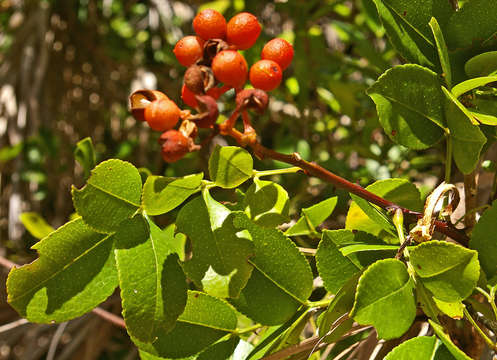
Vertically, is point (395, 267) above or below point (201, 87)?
below

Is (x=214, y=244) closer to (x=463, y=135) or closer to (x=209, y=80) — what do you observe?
(x=209, y=80)

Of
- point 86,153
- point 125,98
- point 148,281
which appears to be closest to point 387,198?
point 148,281

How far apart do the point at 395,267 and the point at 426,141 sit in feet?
0.64

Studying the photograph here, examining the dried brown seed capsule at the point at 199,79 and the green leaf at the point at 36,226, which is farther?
the green leaf at the point at 36,226

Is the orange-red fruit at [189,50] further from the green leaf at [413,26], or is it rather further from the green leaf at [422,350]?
the green leaf at [422,350]

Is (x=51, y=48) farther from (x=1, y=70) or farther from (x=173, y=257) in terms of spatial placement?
(x=173, y=257)

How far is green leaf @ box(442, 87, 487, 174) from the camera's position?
606 mm

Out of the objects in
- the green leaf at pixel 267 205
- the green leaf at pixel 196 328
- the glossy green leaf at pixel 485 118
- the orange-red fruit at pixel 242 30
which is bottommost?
the green leaf at pixel 196 328

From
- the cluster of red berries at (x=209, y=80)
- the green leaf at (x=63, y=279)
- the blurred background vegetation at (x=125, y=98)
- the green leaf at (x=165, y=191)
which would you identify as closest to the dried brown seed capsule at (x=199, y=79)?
the cluster of red berries at (x=209, y=80)

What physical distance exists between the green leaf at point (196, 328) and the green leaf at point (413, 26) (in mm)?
393

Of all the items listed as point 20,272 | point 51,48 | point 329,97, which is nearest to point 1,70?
point 51,48

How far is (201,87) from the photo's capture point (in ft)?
1.86

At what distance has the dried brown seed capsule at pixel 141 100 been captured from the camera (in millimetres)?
604

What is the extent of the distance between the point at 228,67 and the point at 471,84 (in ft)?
0.89
